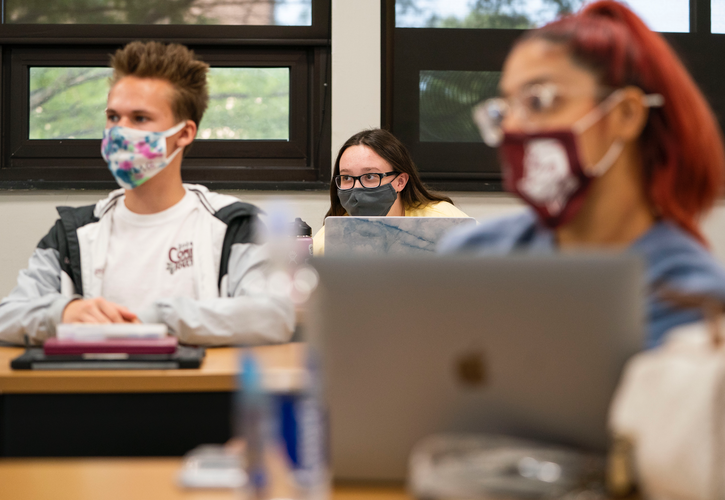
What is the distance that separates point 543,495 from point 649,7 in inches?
135

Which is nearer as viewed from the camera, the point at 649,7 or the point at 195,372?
the point at 195,372

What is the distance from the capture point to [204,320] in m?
1.64

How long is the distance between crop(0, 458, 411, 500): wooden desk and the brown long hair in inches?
84.0

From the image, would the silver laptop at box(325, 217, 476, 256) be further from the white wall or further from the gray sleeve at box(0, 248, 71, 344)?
the white wall

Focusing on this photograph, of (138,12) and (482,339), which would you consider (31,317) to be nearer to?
(482,339)

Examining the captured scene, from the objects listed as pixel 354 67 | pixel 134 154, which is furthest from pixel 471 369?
pixel 354 67

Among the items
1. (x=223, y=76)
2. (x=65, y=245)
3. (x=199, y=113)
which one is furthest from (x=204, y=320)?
(x=223, y=76)

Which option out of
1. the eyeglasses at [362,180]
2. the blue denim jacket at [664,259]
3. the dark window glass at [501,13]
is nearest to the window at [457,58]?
the dark window glass at [501,13]

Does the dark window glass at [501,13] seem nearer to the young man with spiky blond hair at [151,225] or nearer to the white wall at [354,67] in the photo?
the white wall at [354,67]

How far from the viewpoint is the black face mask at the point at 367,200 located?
285cm

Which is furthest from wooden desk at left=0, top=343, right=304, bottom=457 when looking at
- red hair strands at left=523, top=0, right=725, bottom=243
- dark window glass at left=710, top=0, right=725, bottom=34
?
dark window glass at left=710, top=0, right=725, bottom=34

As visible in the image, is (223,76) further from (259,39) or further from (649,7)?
(649,7)

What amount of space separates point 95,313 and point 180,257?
1.19 feet

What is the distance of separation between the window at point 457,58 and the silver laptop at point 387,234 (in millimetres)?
1690
